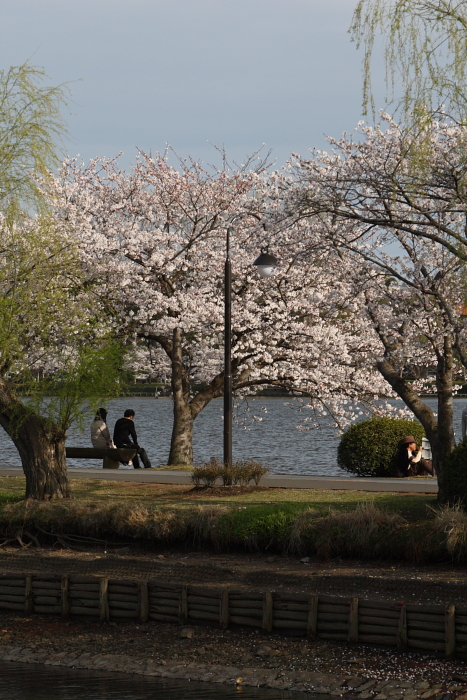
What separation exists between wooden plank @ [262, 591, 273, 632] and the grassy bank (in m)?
2.80

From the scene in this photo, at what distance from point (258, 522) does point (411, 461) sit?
25.9 ft

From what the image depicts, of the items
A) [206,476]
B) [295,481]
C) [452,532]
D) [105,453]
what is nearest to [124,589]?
[452,532]

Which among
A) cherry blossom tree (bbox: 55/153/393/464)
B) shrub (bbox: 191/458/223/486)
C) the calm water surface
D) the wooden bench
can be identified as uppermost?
cherry blossom tree (bbox: 55/153/393/464)

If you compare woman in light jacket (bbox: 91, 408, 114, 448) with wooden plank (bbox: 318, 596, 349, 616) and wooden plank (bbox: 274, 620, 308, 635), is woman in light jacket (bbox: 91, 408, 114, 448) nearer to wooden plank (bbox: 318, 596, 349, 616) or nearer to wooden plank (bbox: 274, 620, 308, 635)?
wooden plank (bbox: 274, 620, 308, 635)

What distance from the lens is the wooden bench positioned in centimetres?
2002

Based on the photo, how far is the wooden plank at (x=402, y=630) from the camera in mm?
9379

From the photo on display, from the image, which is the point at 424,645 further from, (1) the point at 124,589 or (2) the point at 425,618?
(1) the point at 124,589

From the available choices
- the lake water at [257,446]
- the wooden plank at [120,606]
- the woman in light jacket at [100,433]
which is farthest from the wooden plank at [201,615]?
the woman in light jacket at [100,433]

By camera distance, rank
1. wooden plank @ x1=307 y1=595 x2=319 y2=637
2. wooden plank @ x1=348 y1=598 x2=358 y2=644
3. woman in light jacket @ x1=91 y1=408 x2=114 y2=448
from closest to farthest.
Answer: wooden plank @ x1=348 y1=598 x2=358 y2=644 < wooden plank @ x1=307 y1=595 x2=319 y2=637 < woman in light jacket @ x1=91 y1=408 x2=114 y2=448

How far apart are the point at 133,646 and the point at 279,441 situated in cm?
4187

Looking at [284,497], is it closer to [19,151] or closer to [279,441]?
[19,151]

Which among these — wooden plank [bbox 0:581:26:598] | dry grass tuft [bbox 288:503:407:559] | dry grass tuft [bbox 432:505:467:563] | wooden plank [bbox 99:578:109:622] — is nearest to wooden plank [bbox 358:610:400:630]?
dry grass tuft [bbox 432:505:467:563]

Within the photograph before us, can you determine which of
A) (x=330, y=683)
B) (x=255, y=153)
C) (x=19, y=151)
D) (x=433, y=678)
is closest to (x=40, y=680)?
(x=330, y=683)

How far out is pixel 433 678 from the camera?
8672 mm
